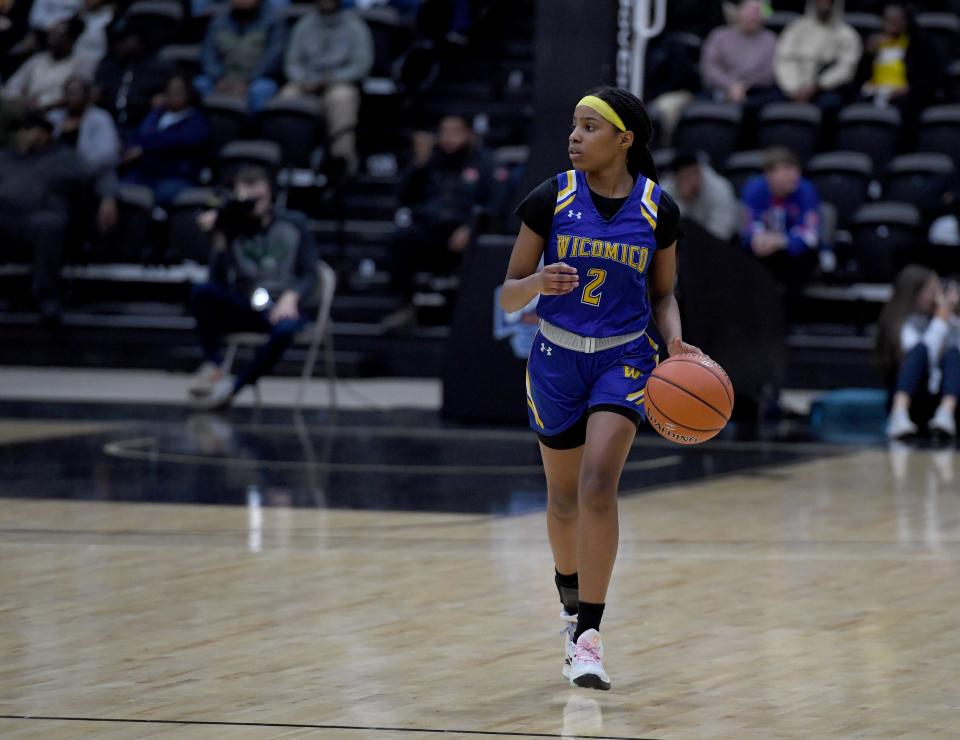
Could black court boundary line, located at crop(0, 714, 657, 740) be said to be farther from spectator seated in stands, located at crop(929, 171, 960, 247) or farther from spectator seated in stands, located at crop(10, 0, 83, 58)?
spectator seated in stands, located at crop(10, 0, 83, 58)

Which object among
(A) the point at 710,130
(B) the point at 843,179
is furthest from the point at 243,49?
(B) the point at 843,179

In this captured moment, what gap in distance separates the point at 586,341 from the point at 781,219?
873 centimetres

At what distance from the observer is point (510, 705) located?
14.8 feet

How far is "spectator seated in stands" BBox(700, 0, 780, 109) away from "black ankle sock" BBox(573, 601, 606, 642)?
11086 millimetres

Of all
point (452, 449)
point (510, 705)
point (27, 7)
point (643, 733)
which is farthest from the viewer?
point (27, 7)

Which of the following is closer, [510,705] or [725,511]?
[510,705]

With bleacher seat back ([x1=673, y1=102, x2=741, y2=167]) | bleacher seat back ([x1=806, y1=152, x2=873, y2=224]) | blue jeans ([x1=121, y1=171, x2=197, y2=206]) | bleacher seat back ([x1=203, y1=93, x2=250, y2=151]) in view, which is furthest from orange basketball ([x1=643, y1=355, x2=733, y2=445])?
bleacher seat back ([x1=203, y1=93, x2=250, y2=151])

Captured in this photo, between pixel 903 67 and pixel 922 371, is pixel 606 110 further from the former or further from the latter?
pixel 903 67

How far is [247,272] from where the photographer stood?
40.1 feet

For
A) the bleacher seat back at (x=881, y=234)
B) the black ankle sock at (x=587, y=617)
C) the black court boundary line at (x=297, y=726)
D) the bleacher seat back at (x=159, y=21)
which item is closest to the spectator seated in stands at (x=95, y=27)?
the bleacher seat back at (x=159, y=21)

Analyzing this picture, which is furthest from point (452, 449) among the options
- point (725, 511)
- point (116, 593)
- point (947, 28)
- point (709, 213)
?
point (947, 28)

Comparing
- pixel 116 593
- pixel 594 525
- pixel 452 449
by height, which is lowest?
pixel 452 449

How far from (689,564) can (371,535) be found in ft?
4.52

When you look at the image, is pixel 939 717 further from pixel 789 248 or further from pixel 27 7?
pixel 27 7
